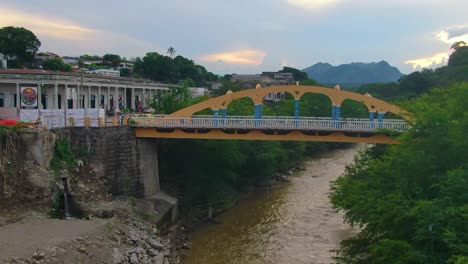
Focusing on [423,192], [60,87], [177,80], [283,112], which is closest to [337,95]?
[423,192]

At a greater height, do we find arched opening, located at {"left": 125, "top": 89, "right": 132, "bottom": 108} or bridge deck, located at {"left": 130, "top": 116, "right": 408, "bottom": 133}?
arched opening, located at {"left": 125, "top": 89, "right": 132, "bottom": 108}

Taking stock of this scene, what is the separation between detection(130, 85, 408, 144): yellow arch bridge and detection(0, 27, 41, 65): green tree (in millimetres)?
43013

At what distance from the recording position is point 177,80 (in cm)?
9812

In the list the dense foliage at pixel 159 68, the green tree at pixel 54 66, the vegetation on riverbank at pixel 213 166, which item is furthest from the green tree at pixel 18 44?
the vegetation on riverbank at pixel 213 166

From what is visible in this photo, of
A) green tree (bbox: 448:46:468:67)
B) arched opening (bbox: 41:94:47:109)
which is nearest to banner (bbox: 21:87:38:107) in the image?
arched opening (bbox: 41:94:47:109)

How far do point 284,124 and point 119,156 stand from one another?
36.7 ft

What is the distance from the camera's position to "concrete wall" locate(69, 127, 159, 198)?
95.3 ft

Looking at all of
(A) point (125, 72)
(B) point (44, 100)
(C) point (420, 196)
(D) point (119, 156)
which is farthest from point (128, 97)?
(C) point (420, 196)

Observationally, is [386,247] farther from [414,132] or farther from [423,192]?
[414,132]

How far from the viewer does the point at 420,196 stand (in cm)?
1684

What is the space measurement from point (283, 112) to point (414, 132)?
143 feet

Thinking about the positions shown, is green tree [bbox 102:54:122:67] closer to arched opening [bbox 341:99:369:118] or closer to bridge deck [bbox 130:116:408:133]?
arched opening [bbox 341:99:369:118]

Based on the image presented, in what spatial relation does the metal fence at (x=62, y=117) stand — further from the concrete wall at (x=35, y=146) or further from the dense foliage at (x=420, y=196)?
the dense foliage at (x=420, y=196)

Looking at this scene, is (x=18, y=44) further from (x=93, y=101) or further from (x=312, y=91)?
(x=312, y=91)
